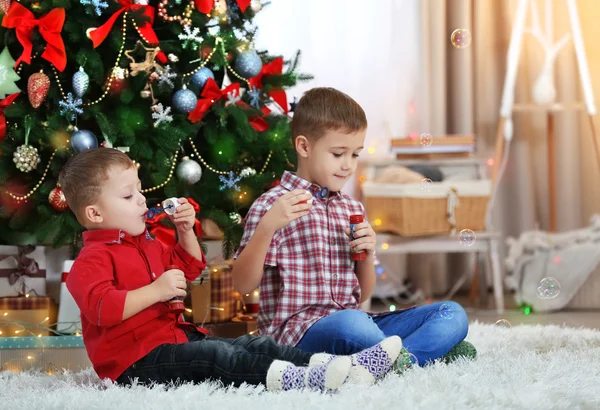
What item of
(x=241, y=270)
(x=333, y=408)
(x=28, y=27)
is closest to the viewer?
(x=333, y=408)

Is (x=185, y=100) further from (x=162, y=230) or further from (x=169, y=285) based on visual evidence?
(x=169, y=285)

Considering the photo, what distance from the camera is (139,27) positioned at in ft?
6.00

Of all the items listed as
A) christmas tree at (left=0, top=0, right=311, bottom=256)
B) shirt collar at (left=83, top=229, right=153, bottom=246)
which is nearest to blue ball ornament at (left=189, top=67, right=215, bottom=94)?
christmas tree at (left=0, top=0, right=311, bottom=256)

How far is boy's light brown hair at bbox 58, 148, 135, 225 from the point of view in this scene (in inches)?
55.6

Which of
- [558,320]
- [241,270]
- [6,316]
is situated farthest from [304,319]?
[558,320]

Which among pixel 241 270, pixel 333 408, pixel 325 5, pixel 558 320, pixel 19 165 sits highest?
pixel 325 5

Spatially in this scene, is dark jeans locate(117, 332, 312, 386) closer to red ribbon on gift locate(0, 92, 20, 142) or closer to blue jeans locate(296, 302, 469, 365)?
blue jeans locate(296, 302, 469, 365)

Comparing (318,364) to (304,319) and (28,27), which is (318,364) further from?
(28,27)

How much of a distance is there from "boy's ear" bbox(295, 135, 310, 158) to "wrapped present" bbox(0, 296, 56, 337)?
704mm

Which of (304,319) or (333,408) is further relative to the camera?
(304,319)

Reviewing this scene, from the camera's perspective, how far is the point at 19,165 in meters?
1.78

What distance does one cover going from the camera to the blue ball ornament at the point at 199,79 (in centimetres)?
192

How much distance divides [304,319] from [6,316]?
2.44 ft

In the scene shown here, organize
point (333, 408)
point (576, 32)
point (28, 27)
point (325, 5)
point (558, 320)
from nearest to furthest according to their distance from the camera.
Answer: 1. point (333, 408)
2. point (28, 27)
3. point (558, 320)
4. point (576, 32)
5. point (325, 5)
